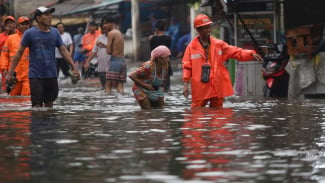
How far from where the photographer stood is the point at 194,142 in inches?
393

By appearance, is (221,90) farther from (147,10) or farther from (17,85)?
(147,10)

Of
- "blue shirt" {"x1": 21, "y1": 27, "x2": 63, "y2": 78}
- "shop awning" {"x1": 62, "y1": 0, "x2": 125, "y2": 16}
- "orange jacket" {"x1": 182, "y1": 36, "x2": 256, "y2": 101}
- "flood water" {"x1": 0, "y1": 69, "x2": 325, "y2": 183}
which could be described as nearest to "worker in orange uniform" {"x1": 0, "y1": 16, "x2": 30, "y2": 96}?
"flood water" {"x1": 0, "y1": 69, "x2": 325, "y2": 183}

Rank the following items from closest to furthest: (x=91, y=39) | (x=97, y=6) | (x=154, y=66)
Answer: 1. (x=154, y=66)
2. (x=91, y=39)
3. (x=97, y=6)

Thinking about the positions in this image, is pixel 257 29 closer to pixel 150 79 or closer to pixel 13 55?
pixel 13 55

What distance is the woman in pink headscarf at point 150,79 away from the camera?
578 inches

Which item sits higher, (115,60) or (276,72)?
(115,60)

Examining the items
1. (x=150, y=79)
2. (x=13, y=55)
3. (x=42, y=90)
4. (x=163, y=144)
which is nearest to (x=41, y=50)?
(x=42, y=90)

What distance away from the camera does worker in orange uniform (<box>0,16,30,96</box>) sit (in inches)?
698

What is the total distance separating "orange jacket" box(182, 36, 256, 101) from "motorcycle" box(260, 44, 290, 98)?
5242mm

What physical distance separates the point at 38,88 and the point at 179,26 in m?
28.3

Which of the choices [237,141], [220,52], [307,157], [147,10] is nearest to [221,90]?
[220,52]

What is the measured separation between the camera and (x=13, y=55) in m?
18.2

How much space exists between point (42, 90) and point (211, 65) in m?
2.28

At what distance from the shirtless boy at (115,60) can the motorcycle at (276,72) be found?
305 cm
